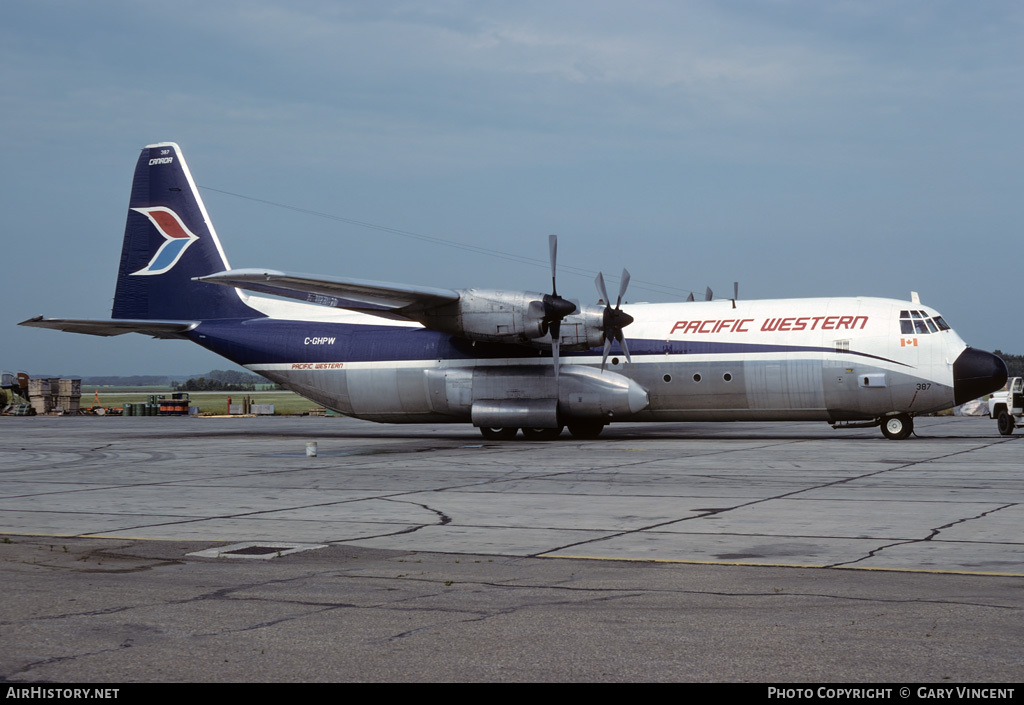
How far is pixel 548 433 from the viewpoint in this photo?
34.1 meters

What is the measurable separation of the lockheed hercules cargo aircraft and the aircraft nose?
1.7 inches

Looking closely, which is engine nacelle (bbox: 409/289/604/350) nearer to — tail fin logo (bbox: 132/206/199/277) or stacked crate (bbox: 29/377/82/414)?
tail fin logo (bbox: 132/206/199/277)

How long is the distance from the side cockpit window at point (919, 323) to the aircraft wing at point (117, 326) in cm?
2477

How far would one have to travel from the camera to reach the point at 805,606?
8000mm

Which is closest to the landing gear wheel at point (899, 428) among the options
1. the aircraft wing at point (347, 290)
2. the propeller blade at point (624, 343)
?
the propeller blade at point (624, 343)

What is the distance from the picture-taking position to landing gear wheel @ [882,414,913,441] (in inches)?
1156

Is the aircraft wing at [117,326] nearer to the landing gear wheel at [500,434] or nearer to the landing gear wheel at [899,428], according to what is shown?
the landing gear wheel at [500,434]

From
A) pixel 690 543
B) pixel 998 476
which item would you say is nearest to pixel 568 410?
pixel 998 476

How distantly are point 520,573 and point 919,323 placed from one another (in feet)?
73.9

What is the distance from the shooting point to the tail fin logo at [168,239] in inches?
1497

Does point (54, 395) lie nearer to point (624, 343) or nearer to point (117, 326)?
point (117, 326)

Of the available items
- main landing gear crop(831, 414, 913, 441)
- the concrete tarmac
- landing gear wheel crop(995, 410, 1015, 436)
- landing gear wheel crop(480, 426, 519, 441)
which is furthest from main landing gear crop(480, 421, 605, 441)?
landing gear wheel crop(995, 410, 1015, 436)
